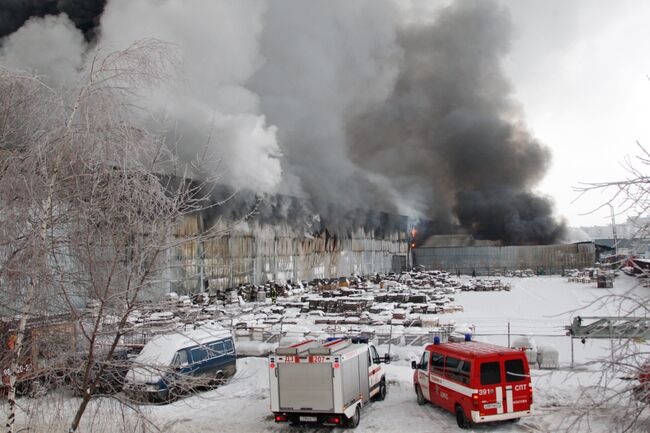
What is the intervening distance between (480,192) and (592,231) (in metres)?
90.7

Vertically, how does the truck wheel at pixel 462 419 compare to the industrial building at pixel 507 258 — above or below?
below

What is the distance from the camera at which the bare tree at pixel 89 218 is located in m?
4.61

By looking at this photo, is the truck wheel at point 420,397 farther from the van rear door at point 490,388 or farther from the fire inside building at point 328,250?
the fire inside building at point 328,250

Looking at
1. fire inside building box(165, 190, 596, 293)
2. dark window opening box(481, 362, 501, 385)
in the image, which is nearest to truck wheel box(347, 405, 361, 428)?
dark window opening box(481, 362, 501, 385)

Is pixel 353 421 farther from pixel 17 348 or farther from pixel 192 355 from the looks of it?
pixel 17 348

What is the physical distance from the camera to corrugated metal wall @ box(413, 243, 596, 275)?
6656 centimetres

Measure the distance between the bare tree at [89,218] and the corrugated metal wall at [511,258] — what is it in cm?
6687

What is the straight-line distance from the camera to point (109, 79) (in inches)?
196

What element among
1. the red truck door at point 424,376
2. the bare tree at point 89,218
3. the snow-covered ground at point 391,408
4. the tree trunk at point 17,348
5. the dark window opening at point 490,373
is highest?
the bare tree at point 89,218

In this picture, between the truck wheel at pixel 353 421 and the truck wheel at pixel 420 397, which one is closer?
the truck wheel at pixel 353 421

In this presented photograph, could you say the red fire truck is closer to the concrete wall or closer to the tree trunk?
the tree trunk

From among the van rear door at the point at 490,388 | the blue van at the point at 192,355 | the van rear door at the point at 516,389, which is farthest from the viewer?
the blue van at the point at 192,355

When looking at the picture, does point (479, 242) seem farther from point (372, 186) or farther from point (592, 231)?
point (592, 231)

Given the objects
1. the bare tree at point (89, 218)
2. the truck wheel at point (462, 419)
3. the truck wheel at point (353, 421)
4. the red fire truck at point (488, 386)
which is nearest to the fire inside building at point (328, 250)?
the bare tree at point (89, 218)
